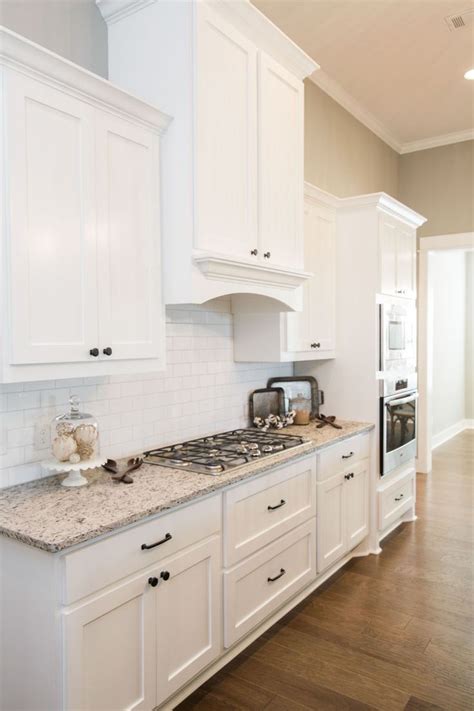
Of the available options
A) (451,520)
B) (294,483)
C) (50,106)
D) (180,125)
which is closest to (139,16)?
(180,125)

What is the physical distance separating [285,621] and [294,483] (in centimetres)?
72

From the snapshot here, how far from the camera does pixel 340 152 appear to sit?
450 cm

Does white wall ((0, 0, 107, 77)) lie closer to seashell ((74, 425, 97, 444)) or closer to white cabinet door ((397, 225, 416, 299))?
seashell ((74, 425, 97, 444))

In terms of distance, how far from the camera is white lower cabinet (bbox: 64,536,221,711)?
163 centimetres

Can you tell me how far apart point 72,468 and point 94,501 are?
17 centimetres

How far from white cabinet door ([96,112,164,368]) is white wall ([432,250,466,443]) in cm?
546

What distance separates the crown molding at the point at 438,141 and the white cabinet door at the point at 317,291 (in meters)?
2.41

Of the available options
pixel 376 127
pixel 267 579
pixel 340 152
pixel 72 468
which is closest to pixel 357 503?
pixel 267 579

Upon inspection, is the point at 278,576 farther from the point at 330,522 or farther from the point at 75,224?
the point at 75,224

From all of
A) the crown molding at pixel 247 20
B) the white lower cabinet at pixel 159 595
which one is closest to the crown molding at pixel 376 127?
the crown molding at pixel 247 20

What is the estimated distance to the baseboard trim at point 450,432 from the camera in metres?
7.27

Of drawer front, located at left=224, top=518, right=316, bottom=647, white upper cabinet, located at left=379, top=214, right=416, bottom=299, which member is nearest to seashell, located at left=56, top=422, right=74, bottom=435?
drawer front, located at left=224, top=518, right=316, bottom=647

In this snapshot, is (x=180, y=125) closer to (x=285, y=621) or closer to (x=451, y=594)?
(x=285, y=621)

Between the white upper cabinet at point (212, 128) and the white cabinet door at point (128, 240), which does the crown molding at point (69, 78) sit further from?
the white upper cabinet at point (212, 128)
